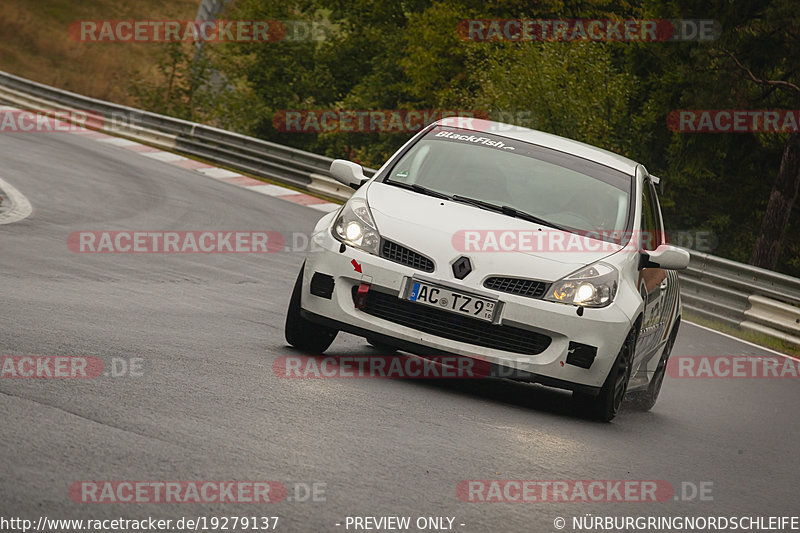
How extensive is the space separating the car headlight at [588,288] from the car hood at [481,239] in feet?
0.17

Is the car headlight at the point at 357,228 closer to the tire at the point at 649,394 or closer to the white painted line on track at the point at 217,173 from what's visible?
the tire at the point at 649,394

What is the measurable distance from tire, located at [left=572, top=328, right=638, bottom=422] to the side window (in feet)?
2.69

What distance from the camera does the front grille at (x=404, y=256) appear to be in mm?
6698

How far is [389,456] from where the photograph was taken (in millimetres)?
5156

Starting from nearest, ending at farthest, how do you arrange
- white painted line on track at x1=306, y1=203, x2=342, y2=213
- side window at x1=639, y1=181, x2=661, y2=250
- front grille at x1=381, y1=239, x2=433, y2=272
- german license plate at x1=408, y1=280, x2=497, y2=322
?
1. german license plate at x1=408, y1=280, x2=497, y2=322
2. front grille at x1=381, y1=239, x2=433, y2=272
3. side window at x1=639, y1=181, x2=661, y2=250
4. white painted line on track at x1=306, y1=203, x2=342, y2=213

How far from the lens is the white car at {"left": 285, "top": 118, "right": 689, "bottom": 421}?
6.64 meters

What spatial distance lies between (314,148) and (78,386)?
1431 inches
